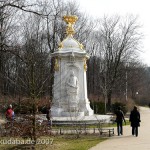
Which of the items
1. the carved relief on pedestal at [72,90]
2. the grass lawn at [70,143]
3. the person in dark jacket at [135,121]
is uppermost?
the carved relief on pedestal at [72,90]

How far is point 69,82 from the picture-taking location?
80.6 ft

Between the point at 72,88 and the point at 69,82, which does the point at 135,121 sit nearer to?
the point at 72,88

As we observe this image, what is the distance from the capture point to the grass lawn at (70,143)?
12561 millimetres

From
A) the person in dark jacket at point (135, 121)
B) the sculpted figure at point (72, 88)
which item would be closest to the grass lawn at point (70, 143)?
the person in dark jacket at point (135, 121)

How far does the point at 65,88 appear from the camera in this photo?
24.6 metres

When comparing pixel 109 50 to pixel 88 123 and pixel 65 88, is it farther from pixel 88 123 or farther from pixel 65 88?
pixel 88 123

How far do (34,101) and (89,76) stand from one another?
4289 centimetres

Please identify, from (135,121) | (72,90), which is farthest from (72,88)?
(135,121)

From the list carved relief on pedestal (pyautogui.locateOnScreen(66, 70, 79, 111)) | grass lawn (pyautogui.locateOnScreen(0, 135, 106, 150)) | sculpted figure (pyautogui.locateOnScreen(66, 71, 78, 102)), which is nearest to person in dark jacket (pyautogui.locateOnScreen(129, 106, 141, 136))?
grass lawn (pyautogui.locateOnScreen(0, 135, 106, 150))

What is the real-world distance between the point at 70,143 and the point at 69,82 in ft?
35.0

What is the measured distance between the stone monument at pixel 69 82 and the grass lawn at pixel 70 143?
318 inches

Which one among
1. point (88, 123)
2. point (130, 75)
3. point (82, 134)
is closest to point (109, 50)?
point (130, 75)

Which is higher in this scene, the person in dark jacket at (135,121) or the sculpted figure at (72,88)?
the sculpted figure at (72,88)

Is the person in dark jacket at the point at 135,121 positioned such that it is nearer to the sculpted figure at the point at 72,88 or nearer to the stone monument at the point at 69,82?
the stone monument at the point at 69,82
